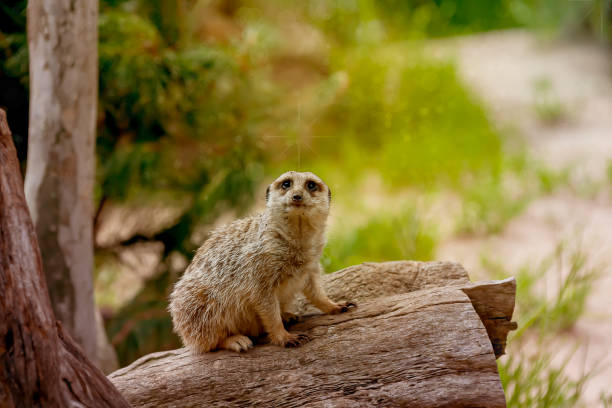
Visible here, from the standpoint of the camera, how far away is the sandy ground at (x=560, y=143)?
3.91m

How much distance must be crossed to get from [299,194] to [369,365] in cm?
61

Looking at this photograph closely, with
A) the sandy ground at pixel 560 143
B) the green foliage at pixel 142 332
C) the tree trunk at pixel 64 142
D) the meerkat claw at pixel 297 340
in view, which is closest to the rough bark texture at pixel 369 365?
the meerkat claw at pixel 297 340

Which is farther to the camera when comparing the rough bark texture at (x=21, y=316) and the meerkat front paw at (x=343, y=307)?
the meerkat front paw at (x=343, y=307)

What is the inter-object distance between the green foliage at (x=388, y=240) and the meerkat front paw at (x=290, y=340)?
163 cm

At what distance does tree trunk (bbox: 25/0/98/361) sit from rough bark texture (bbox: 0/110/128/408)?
1.19m

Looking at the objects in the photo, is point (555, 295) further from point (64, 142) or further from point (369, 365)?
point (64, 142)

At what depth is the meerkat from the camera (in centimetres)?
188

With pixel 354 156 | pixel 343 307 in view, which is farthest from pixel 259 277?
pixel 354 156

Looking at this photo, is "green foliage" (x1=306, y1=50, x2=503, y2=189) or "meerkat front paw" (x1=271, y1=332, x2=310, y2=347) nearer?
"meerkat front paw" (x1=271, y1=332, x2=310, y2=347)

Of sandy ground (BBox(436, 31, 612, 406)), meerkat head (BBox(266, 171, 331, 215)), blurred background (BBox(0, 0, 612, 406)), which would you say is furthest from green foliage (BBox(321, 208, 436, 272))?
meerkat head (BBox(266, 171, 331, 215))

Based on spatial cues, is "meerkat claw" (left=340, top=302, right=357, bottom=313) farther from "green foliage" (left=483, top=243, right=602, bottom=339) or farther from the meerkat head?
"green foliage" (left=483, top=243, right=602, bottom=339)

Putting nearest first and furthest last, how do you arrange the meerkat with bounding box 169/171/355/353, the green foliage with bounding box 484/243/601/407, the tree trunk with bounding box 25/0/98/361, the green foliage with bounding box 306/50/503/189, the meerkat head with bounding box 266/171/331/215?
the meerkat head with bounding box 266/171/331/215
the meerkat with bounding box 169/171/355/353
the tree trunk with bounding box 25/0/98/361
the green foliage with bounding box 484/243/601/407
the green foliage with bounding box 306/50/503/189

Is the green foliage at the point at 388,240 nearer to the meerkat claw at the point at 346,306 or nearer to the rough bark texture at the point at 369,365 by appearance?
the meerkat claw at the point at 346,306

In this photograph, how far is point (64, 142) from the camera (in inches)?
107
